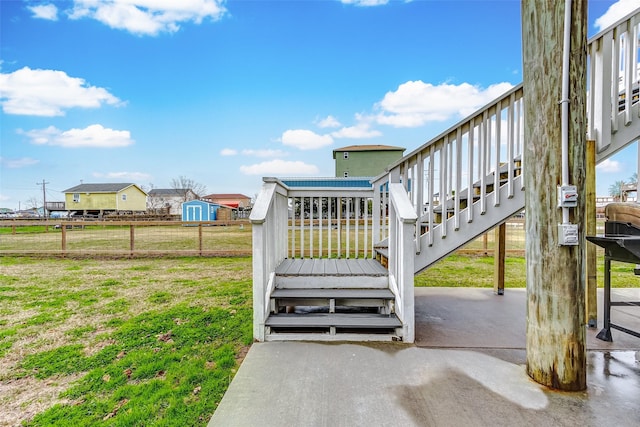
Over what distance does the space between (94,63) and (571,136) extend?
18409mm

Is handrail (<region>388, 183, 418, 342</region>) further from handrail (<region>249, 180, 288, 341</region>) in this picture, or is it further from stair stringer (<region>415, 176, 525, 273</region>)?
handrail (<region>249, 180, 288, 341</region>)

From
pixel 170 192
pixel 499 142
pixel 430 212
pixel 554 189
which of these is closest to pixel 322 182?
pixel 430 212

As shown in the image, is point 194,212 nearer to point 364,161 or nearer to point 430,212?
point 364,161

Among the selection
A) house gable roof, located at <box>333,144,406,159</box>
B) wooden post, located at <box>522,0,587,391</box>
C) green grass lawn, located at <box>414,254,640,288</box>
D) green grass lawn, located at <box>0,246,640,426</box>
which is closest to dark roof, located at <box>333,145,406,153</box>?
house gable roof, located at <box>333,144,406,159</box>

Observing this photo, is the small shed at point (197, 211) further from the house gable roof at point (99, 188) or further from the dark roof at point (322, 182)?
the dark roof at point (322, 182)

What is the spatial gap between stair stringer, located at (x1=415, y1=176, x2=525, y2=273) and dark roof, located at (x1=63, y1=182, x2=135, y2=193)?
124ft

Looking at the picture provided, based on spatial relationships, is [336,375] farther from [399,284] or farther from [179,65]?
[179,65]

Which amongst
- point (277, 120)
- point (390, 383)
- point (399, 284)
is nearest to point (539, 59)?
point (399, 284)

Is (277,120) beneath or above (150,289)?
above

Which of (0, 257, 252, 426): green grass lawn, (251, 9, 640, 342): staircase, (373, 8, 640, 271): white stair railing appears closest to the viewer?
(0, 257, 252, 426): green grass lawn

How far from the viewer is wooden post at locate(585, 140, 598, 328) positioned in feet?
8.45

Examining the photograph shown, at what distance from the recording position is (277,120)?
16.9 m

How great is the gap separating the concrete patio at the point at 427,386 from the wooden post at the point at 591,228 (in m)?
0.19

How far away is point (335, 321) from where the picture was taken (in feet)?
8.54
